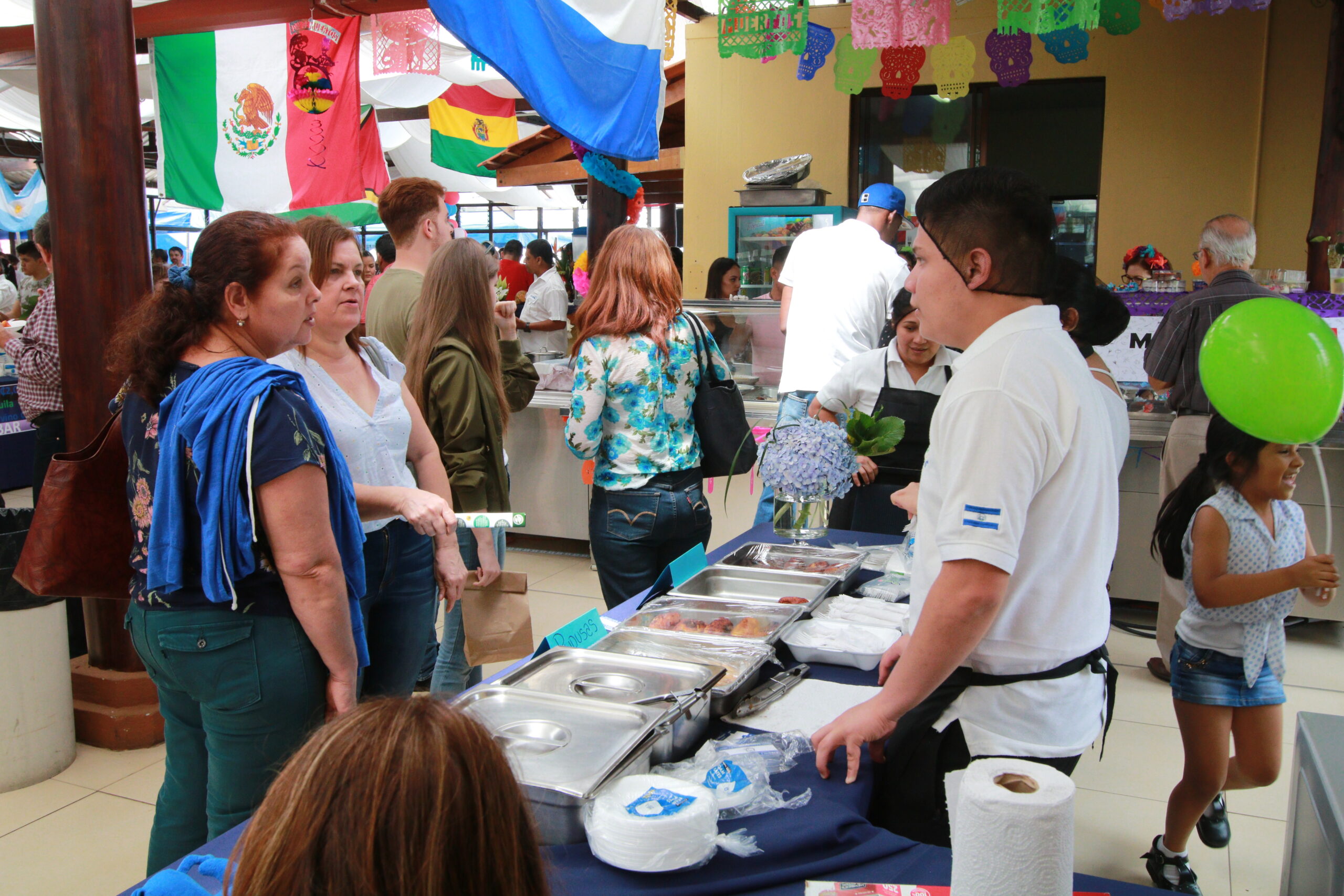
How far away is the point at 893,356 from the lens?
3.17 meters

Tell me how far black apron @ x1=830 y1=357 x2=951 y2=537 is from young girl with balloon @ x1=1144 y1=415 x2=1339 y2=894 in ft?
2.75

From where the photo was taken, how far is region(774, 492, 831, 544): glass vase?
2.75 m

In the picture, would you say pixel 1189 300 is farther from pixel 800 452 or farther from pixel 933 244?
pixel 933 244

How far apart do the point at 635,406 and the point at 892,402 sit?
882mm

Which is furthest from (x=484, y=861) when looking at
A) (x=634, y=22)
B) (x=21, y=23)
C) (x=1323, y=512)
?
(x=21, y=23)

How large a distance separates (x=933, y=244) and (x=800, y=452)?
43.7 inches

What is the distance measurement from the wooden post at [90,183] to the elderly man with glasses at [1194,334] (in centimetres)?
410

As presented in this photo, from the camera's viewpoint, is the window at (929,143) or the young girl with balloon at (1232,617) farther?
the window at (929,143)

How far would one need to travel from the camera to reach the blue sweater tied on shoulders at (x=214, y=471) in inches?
62.9

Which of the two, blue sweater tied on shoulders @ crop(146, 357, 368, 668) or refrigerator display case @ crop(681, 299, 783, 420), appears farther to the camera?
refrigerator display case @ crop(681, 299, 783, 420)

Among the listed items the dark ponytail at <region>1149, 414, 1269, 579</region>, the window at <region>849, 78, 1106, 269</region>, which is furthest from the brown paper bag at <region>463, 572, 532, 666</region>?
the window at <region>849, 78, 1106, 269</region>

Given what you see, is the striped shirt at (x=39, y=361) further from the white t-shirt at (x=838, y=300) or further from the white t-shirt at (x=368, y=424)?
the white t-shirt at (x=838, y=300)

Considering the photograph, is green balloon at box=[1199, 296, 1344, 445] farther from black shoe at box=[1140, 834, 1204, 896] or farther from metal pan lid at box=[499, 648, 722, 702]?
black shoe at box=[1140, 834, 1204, 896]

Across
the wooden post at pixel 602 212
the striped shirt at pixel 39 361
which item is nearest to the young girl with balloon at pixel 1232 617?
the wooden post at pixel 602 212
